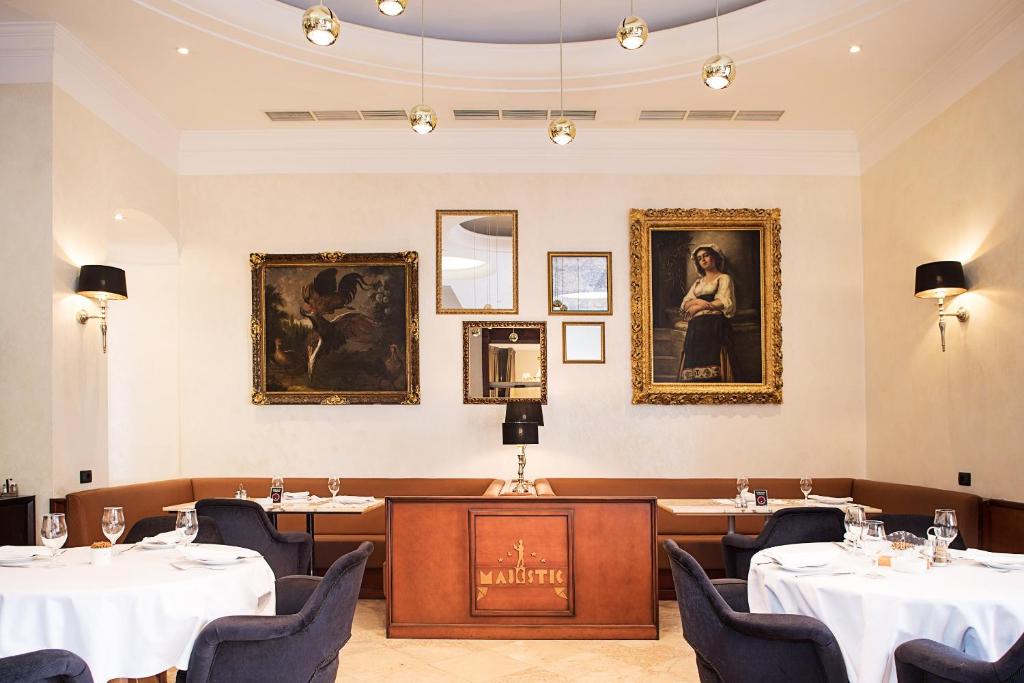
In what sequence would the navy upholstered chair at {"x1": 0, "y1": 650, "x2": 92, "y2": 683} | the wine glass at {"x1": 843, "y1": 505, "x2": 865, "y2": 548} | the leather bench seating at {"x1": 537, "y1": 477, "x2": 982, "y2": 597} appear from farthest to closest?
1. the leather bench seating at {"x1": 537, "y1": 477, "x2": 982, "y2": 597}
2. the wine glass at {"x1": 843, "y1": 505, "x2": 865, "y2": 548}
3. the navy upholstered chair at {"x1": 0, "y1": 650, "x2": 92, "y2": 683}

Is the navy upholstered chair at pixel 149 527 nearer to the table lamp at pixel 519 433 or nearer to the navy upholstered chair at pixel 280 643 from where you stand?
the navy upholstered chair at pixel 280 643

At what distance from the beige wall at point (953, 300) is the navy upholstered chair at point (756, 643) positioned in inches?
128

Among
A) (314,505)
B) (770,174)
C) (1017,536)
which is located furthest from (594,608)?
(770,174)

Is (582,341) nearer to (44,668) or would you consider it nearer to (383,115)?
(383,115)

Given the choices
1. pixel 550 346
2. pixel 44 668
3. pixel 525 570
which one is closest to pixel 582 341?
pixel 550 346

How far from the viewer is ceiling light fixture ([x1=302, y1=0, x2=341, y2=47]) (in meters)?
3.73

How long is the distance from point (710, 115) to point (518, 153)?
1.78 m

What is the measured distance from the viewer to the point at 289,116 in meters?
7.36

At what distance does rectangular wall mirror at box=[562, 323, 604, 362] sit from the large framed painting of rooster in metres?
1.39

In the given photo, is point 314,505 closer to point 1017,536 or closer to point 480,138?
point 480,138

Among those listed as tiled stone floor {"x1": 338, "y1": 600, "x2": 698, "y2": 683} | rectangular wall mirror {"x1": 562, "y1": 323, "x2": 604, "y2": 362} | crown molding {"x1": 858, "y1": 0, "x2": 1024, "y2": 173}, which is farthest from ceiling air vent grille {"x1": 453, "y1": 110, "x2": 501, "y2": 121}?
tiled stone floor {"x1": 338, "y1": 600, "x2": 698, "y2": 683}

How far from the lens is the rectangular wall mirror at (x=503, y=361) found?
7.67 meters

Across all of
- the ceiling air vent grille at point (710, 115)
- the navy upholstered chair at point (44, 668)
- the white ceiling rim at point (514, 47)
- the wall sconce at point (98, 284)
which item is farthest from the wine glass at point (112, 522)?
the ceiling air vent grille at point (710, 115)

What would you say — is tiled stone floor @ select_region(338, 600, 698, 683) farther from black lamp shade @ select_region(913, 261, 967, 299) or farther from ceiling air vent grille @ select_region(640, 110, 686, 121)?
ceiling air vent grille @ select_region(640, 110, 686, 121)
